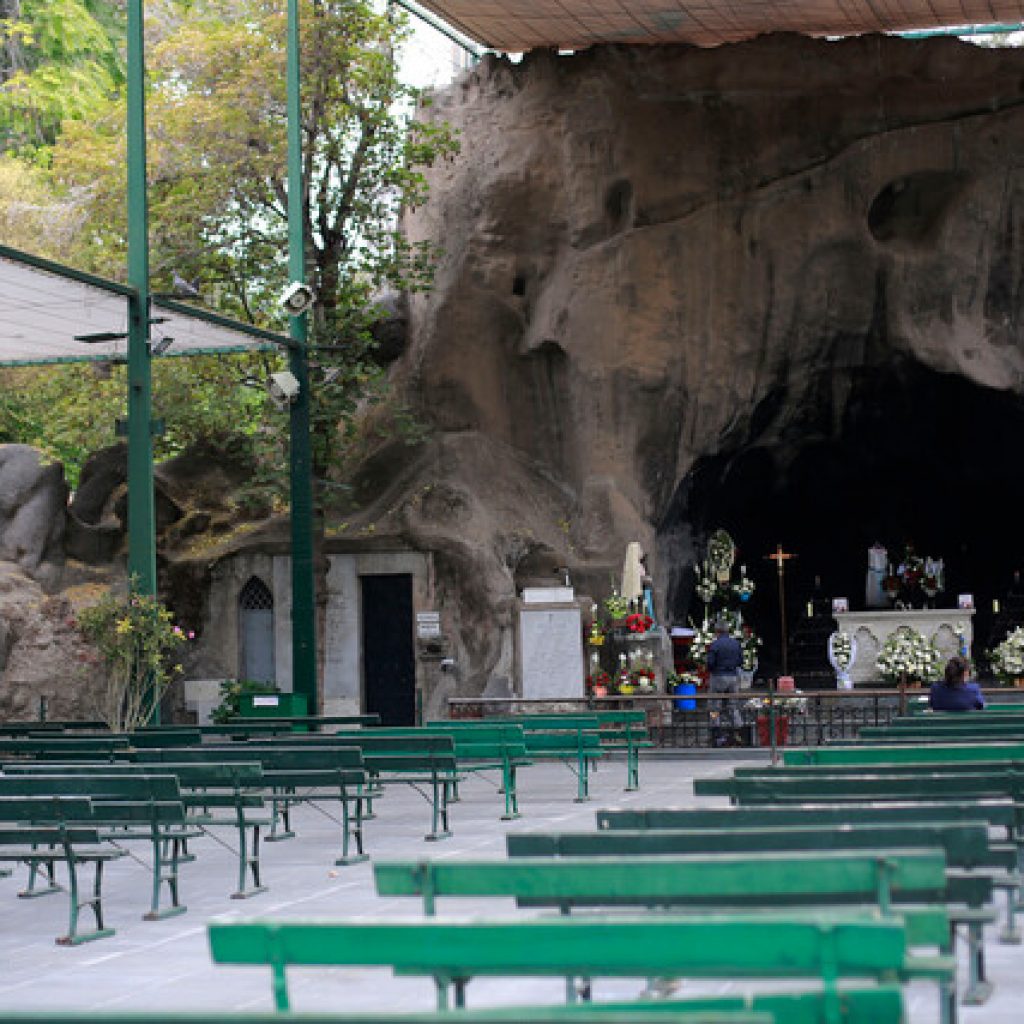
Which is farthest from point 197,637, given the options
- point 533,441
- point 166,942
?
point 166,942

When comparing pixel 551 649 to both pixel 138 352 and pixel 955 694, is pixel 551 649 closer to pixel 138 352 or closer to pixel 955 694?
pixel 138 352

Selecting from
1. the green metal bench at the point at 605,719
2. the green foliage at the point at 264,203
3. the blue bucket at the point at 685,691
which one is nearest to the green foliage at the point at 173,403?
the green foliage at the point at 264,203

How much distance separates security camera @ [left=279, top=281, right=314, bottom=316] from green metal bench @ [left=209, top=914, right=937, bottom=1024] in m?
18.5

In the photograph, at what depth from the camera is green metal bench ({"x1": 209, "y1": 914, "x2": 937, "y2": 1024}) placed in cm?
449

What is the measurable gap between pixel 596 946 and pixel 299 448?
19.7 m

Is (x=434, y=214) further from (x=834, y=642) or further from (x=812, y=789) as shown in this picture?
(x=812, y=789)

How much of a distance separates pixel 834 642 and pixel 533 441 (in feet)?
18.8

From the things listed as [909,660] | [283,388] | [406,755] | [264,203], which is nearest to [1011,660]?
[909,660]

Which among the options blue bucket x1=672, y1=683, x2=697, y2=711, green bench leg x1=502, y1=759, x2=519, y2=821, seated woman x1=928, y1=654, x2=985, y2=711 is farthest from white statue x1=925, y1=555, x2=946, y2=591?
seated woman x1=928, y1=654, x2=985, y2=711

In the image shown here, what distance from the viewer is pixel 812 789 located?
870 cm

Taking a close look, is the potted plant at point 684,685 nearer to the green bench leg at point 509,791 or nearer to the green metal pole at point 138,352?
the green metal pole at point 138,352

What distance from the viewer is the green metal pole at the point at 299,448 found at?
78.0ft

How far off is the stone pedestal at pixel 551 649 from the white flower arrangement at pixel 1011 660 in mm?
5849

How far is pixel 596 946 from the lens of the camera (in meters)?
4.68
